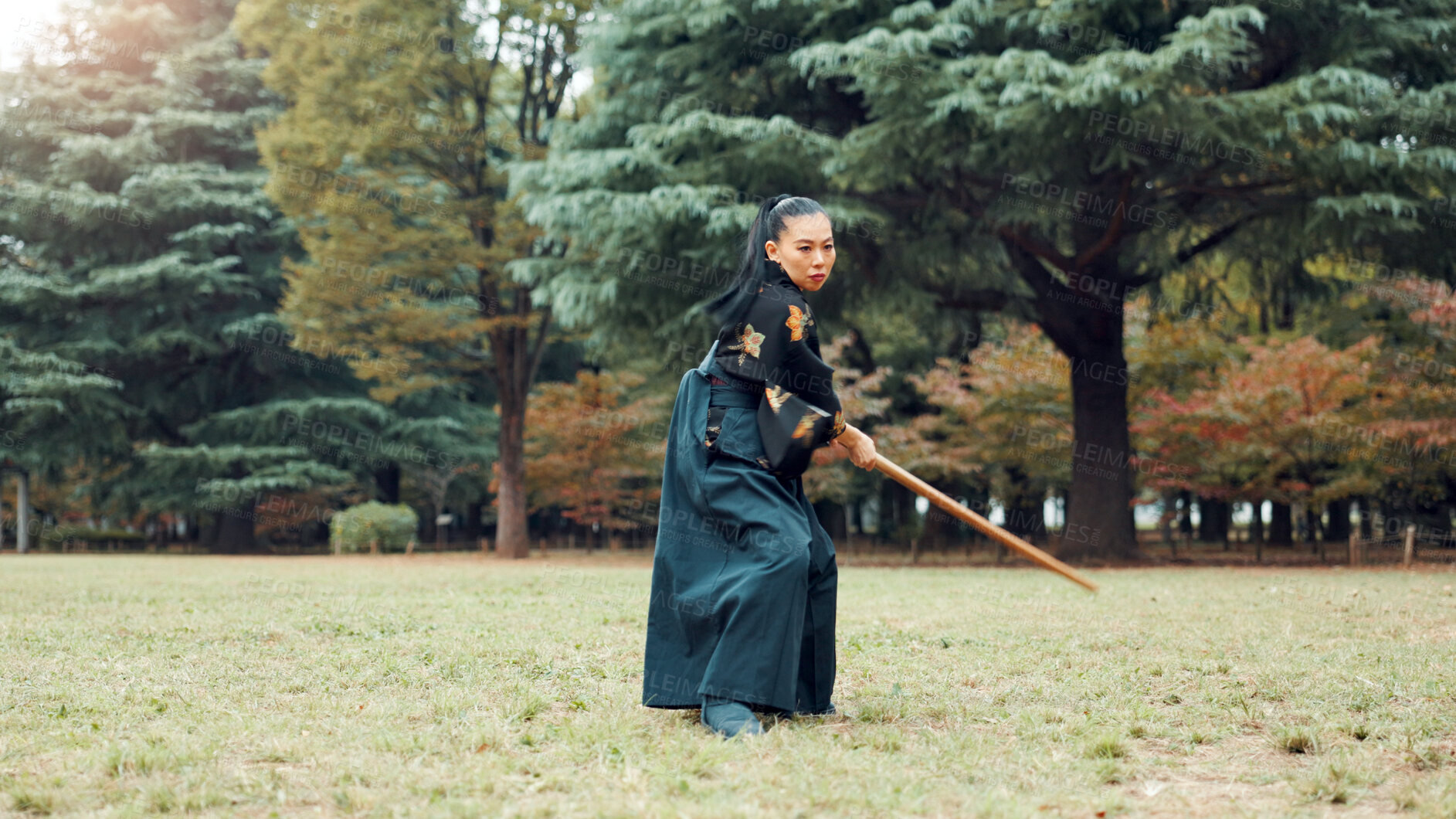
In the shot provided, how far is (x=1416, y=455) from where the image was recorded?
51.7 feet

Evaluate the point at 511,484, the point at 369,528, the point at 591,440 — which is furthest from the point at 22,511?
the point at 591,440

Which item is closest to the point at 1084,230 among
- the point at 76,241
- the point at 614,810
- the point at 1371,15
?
the point at 1371,15

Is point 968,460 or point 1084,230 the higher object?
point 1084,230

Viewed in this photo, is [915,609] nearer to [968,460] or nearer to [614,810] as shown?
[614,810]

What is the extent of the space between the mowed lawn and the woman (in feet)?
0.67

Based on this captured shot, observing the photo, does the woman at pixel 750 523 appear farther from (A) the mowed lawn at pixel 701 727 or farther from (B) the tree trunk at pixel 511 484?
(B) the tree trunk at pixel 511 484

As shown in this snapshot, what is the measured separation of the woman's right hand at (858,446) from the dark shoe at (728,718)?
941 mm

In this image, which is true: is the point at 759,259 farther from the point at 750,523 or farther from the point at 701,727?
the point at 701,727

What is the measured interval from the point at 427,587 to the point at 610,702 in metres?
7.79

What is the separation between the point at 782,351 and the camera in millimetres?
3822

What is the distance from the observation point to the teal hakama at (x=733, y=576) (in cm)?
363

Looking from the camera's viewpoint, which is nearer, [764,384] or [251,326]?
[764,384]

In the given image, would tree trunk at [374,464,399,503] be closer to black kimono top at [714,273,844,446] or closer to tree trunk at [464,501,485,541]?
tree trunk at [464,501,485,541]

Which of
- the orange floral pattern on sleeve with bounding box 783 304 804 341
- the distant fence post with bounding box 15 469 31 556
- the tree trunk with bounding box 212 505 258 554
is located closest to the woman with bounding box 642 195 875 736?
the orange floral pattern on sleeve with bounding box 783 304 804 341
